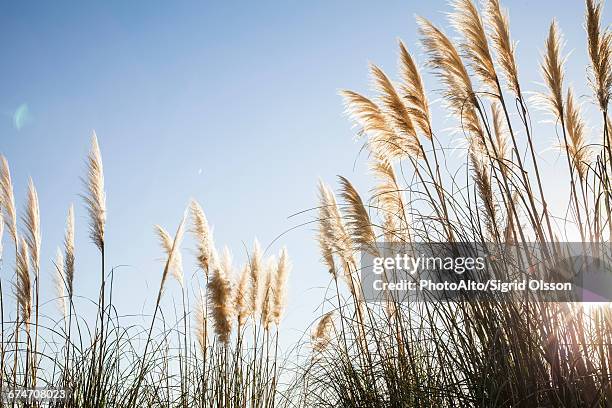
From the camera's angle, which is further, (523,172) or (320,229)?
(320,229)

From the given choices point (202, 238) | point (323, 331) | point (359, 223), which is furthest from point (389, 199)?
point (202, 238)

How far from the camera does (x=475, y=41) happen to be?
4043 millimetres

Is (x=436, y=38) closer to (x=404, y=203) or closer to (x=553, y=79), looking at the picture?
(x=553, y=79)

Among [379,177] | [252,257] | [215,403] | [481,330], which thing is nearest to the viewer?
[481,330]

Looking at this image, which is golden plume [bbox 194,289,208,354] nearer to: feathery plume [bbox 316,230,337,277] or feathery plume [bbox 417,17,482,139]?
feathery plume [bbox 316,230,337,277]

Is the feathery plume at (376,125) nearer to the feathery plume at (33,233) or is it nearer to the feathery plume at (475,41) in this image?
the feathery plume at (475,41)

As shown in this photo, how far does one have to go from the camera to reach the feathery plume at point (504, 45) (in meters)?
4.07

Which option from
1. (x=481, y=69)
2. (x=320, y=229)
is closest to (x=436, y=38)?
(x=481, y=69)

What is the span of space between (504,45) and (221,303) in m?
2.98

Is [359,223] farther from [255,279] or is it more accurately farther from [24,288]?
[24,288]

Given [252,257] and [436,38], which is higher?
[436,38]

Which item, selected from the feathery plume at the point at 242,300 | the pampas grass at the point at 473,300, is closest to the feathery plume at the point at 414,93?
the pampas grass at the point at 473,300

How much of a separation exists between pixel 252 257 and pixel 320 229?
119 centimetres

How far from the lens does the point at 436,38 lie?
4090 millimetres
